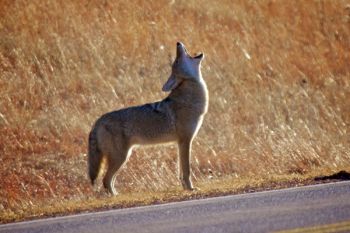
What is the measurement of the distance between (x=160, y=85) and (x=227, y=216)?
11431 mm

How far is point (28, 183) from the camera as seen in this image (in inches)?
607

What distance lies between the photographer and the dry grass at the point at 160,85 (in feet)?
53.4

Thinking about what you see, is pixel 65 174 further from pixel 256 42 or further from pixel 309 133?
pixel 256 42

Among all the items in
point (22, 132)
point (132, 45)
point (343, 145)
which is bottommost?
point (343, 145)

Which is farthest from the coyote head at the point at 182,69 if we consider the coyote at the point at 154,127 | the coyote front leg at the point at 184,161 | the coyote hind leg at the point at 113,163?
the coyote hind leg at the point at 113,163

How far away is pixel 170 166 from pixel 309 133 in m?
4.16

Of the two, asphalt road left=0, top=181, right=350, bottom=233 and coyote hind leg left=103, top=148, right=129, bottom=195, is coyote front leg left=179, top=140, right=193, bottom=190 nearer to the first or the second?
coyote hind leg left=103, top=148, right=129, bottom=195

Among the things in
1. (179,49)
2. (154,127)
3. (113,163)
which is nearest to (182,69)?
(179,49)

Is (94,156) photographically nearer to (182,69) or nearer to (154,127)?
(154,127)

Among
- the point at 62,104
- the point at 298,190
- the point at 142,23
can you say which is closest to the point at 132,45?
the point at 142,23

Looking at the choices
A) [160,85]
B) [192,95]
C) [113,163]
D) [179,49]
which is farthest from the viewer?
[160,85]

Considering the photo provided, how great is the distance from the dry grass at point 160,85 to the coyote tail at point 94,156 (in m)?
0.39

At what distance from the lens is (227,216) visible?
8602mm

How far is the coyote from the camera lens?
1300cm
